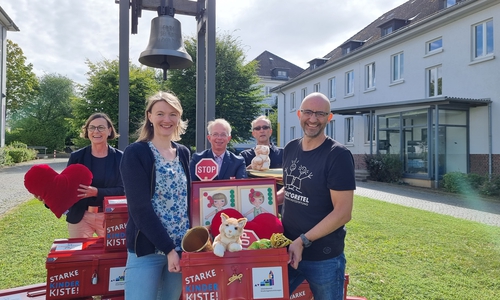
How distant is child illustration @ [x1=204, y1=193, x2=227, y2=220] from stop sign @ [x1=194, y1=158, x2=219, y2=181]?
691mm

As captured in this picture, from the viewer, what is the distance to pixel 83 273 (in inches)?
99.9

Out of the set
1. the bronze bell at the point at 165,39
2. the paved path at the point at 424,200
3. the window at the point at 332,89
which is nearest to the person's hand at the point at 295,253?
the bronze bell at the point at 165,39

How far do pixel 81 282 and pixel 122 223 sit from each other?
486 mm

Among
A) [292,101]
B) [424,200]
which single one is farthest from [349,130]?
[424,200]

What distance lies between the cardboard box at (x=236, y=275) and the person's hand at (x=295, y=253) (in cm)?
20

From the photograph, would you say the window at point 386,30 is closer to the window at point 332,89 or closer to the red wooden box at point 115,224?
the window at point 332,89

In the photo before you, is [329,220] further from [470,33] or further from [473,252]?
[470,33]

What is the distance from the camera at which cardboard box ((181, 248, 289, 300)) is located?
5.75ft

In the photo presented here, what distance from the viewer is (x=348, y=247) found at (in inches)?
235

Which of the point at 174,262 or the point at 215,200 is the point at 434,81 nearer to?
the point at 215,200

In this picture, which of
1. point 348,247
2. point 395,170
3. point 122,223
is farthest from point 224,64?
point 122,223

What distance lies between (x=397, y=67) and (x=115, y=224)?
2030cm

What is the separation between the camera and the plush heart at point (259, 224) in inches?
82.2

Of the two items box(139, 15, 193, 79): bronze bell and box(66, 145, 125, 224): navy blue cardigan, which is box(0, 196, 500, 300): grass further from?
box(139, 15, 193, 79): bronze bell
